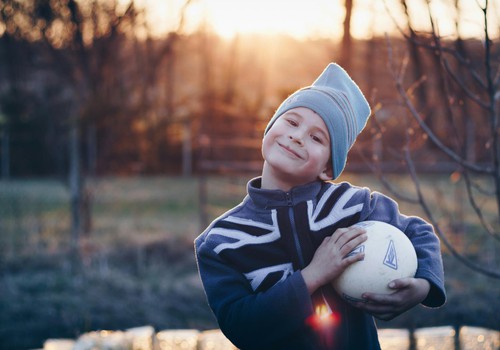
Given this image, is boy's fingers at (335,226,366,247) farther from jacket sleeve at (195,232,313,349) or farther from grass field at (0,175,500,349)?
grass field at (0,175,500,349)

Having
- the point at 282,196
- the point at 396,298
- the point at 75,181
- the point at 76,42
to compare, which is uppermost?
the point at 76,42

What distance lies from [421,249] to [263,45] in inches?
1002

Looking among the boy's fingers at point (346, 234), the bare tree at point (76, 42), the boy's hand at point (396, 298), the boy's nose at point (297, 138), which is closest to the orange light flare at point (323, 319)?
the boy's hand at point (396, 298)

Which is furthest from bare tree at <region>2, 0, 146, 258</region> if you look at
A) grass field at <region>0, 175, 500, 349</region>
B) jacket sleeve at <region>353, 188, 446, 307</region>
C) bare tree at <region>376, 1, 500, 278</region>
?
jacket sleeve at <region>353, 188, 446, 307</region>

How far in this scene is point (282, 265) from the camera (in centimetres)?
230

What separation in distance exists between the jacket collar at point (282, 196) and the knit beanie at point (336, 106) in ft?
0.38

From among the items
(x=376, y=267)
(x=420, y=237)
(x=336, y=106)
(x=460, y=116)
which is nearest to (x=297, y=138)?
(x=336, y=106)

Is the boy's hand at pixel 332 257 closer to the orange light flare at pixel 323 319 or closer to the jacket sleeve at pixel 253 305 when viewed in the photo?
the jacket sleeve at pixel 253 305

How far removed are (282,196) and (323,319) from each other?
46 cm

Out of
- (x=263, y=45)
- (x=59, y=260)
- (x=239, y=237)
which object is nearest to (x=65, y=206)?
(x=59, y=260)

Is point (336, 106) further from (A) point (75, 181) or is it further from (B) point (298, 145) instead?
(A) point (75, 181)

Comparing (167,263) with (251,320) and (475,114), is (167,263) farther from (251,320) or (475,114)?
(251,320)

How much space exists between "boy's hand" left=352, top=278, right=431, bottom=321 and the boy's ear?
1.50 feet

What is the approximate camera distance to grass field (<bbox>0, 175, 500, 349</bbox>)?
18.1 feet
